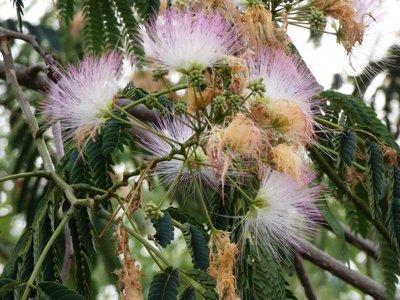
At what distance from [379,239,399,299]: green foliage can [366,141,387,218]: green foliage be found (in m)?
0.76

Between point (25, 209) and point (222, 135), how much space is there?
2409 mm

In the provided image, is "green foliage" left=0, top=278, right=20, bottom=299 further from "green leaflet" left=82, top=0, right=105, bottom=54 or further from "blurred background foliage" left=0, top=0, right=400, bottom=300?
"green leaflet" left=82, top=0, right=105, bottom=54

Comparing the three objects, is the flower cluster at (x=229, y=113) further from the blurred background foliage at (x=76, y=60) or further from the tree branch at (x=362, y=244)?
the tree branch at (x=362, y=244)

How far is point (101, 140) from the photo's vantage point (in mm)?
2732

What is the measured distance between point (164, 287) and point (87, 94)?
0.62 metres

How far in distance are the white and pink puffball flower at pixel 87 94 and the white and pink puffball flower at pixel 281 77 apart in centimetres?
41

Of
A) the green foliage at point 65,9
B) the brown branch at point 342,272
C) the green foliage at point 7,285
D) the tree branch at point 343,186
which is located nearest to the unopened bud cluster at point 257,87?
the tree branch at point 343,186

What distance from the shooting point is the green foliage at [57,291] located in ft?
7.59

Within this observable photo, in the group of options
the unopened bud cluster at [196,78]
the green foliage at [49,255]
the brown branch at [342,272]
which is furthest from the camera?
the brown branch at [342,272]

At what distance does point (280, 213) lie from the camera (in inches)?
99.0

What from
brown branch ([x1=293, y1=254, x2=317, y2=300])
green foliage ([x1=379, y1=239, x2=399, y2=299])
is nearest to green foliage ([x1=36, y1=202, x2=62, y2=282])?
green foliage ([x1=379, y1=239, x2=399, y2=299])

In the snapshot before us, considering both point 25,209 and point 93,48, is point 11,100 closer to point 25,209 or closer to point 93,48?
point 25,209

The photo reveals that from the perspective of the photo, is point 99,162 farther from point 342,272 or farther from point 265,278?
point 342,272

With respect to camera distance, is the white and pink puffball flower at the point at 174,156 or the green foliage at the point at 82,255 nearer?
the white and pink puffball flower at the point at 174,156
